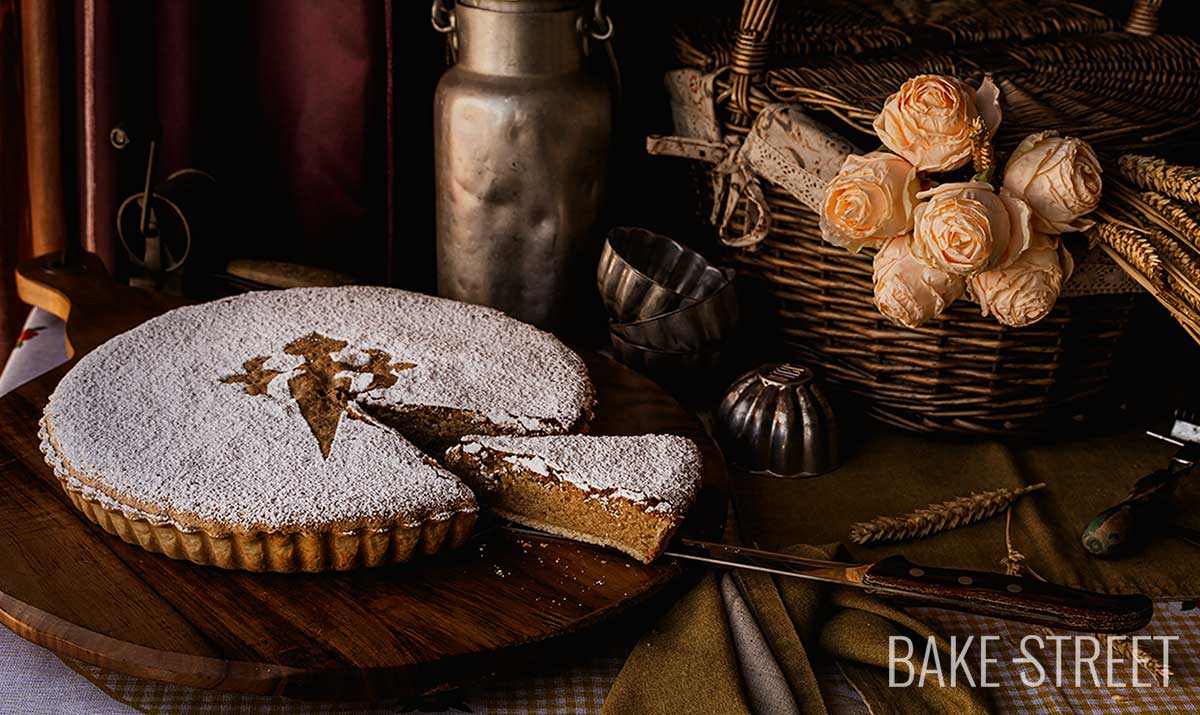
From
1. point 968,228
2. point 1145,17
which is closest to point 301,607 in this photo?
point 968,228

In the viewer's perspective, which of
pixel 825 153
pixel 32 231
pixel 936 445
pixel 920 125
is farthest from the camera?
pixel 32 231

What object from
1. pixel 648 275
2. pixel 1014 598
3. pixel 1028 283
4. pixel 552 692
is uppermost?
pixel 1028 283

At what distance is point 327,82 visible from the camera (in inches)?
67.8

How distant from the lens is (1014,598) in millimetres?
1017

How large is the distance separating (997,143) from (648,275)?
50cm

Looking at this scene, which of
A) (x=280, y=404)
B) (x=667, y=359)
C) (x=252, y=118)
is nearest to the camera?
(x=280, y=404)

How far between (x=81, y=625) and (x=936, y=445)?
0.98 meters

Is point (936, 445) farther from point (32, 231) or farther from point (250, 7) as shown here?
point (32, 231)

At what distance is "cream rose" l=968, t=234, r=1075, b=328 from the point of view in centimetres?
118

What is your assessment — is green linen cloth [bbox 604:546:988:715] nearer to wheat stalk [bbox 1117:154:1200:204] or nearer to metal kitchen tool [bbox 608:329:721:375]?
metal kitchen tool [bbox 608:329:721:375]

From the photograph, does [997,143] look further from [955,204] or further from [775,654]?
[775,654]

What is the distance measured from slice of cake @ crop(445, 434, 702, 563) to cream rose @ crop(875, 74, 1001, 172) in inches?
14.5

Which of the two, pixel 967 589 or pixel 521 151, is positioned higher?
pixel 521 151

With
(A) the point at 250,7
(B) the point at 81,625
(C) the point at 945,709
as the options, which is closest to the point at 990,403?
(C) the point at 945,709
